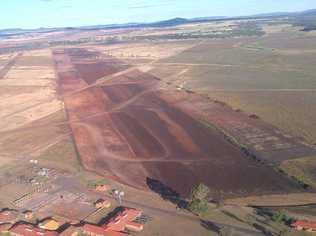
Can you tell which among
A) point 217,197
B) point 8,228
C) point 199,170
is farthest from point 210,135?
point 8,228

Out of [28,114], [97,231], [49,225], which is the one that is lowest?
[49,225]

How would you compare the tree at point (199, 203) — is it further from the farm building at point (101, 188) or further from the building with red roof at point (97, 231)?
the farm building at point (101, 188)

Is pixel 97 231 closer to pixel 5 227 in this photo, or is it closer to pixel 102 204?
pixel 102 204

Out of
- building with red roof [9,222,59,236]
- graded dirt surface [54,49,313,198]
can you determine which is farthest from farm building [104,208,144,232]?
graded dirt surface [54,49,313,198]

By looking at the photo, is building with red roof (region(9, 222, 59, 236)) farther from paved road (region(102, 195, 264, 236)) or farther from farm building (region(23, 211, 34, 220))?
paved road (region(102, 195, 264, 236))

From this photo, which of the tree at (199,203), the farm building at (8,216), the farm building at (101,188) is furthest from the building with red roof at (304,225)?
the farm building at (8,216)

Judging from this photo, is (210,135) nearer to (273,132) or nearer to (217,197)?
(273,132)

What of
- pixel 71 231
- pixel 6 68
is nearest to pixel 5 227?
pixel 71 231

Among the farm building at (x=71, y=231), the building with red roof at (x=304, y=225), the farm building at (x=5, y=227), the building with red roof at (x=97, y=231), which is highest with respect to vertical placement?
the building with red roof at (x=304, y=225)
